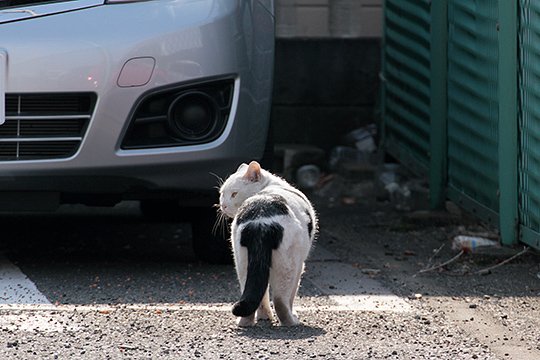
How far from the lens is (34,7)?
5758 mm

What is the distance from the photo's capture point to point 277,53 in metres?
9.48

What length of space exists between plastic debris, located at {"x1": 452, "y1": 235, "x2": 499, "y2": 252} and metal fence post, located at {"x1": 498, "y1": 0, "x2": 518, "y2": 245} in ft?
0.33

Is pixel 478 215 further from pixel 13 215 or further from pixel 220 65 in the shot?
pixel 13 215

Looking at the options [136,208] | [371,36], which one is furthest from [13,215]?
[371,36]

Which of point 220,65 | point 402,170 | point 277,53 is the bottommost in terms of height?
point 402,170

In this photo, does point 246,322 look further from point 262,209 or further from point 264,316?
point 262,209

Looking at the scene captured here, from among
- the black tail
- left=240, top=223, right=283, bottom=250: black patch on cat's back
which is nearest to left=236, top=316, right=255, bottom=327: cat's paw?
the black tail

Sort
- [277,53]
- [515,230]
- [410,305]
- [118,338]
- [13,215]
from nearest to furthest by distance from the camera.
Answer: [118,338]
[410,305]
[515,230]
[13,215]
[277,53]

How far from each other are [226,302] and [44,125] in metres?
1.19

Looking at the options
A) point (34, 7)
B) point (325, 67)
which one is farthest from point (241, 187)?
point (325, 67)

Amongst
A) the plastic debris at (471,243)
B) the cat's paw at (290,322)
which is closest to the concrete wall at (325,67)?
the plastic debris at (471,243)

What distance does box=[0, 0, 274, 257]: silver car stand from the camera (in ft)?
18.6

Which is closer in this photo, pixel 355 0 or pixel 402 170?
pixel 402 170

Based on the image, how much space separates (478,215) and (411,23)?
1821mm
